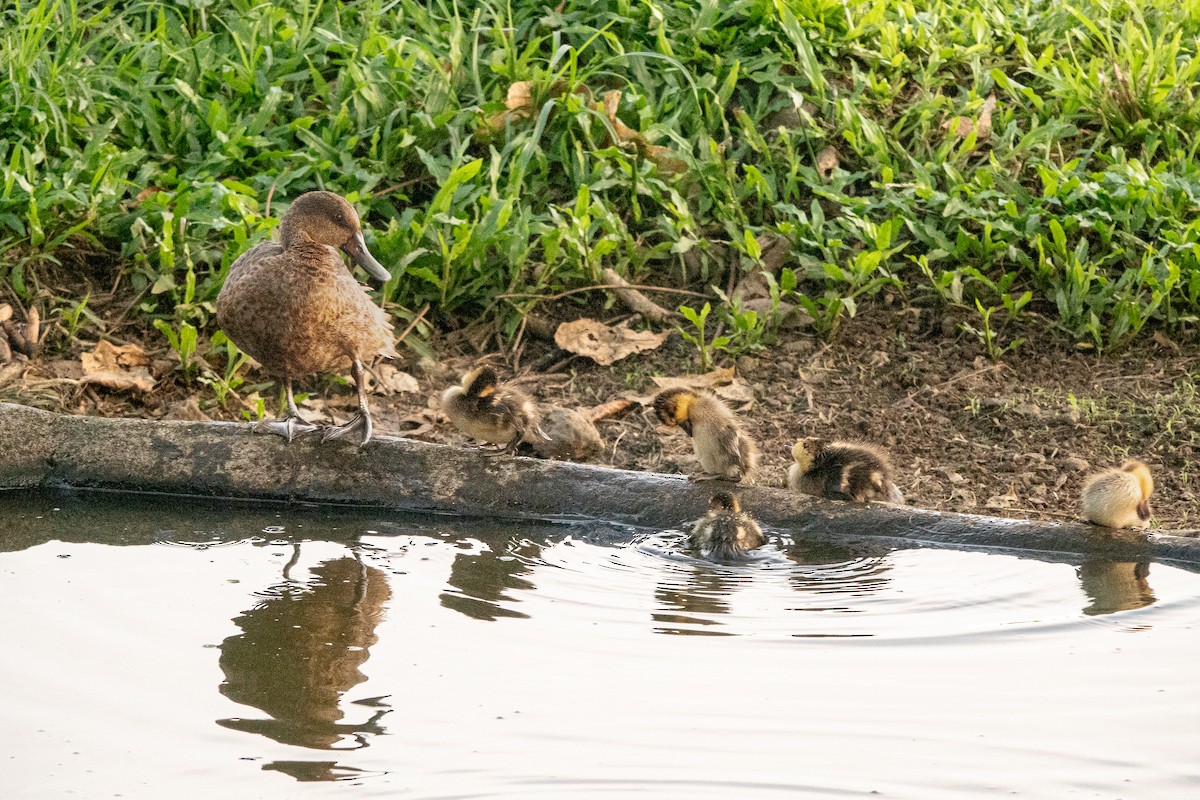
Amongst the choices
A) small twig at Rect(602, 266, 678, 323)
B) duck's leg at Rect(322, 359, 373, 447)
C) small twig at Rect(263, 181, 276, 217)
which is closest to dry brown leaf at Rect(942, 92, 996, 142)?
small twig at Rect(602, 266, 678, 323)

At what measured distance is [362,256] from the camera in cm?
613

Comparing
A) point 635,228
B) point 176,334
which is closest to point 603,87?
point 635,228

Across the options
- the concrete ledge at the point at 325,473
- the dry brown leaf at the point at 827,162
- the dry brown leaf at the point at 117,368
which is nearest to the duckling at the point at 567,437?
the concrete ledge at the point at 325,473

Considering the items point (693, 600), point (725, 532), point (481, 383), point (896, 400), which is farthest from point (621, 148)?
point (693, 600)

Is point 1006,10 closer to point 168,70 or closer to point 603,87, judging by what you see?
point 603,87

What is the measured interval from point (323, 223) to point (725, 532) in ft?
7.20

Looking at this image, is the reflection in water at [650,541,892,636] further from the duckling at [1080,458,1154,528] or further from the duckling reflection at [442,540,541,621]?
the duckling at [1080,458,1154,528]

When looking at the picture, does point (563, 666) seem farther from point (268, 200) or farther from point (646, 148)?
point (646, 148)

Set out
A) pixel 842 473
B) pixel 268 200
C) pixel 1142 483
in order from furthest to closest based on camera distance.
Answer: pixel 268 200, pixel 842 473, pixel 1142 483

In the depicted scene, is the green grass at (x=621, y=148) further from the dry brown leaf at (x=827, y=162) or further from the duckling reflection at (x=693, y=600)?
the duckling reflection at (x=693, y=600)

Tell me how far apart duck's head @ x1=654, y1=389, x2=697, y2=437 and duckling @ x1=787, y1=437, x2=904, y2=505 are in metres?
0.46

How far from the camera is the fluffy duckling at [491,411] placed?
579cm

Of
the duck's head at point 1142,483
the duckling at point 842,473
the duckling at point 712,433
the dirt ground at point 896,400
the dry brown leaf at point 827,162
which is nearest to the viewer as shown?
the duck's head at point 1142,483

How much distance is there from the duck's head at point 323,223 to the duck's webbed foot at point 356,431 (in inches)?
28.2
